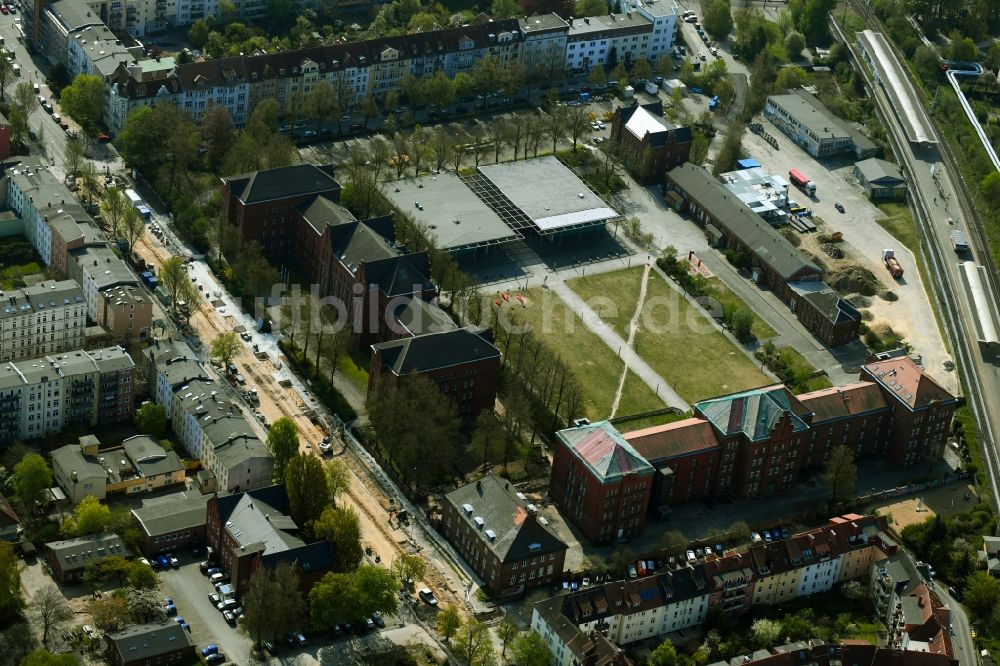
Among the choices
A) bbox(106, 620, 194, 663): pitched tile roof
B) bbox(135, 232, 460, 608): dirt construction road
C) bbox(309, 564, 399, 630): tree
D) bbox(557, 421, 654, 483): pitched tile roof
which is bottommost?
bbox(135, 232, 460, 608): dirt construction road

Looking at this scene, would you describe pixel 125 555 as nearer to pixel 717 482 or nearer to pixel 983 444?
pixel 717 482

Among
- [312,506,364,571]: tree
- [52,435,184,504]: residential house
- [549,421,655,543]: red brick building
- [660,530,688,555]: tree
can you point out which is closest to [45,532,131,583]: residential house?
[52,435,184,504]: residential house

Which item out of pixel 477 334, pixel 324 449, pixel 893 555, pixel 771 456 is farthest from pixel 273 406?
pixel 893 555

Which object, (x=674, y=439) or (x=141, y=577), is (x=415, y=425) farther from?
(x=141, y=577)

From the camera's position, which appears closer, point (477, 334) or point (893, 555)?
point (893, 555)

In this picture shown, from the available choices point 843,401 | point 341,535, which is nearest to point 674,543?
point 843,401

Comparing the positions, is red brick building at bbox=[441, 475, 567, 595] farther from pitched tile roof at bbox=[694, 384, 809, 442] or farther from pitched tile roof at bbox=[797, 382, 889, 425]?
pitched tile roof at bbox=[797, 382, 889, 425]
